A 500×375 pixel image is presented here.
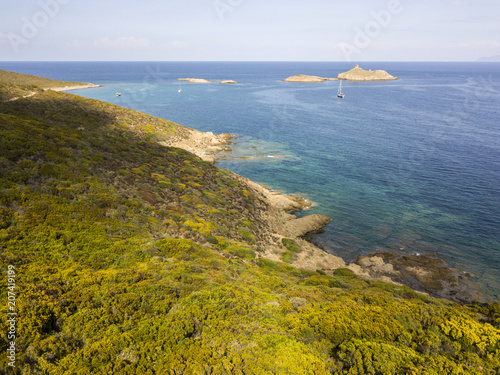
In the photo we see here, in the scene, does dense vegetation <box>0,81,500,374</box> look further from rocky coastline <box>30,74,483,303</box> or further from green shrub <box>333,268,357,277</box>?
rocky coastline <box>30,74,483,303</box>

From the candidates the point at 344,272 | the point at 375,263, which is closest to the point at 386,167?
the point at 375,263

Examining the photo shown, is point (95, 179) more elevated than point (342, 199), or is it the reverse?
point (95, 179)

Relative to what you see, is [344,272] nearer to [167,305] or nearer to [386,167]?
[167,305]

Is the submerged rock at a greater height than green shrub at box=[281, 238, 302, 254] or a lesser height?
lesser

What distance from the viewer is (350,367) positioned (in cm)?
1280

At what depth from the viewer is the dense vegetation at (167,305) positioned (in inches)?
481

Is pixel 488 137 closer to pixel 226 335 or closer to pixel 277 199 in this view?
pixel 277 199

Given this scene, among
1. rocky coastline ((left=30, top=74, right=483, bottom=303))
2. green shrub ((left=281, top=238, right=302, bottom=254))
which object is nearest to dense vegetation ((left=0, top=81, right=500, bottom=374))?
rocky coastline ((left=30, top=74, right=483, bottom=303))

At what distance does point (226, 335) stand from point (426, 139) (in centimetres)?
8691

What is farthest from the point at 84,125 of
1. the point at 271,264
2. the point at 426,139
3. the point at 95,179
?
the point at 426,139

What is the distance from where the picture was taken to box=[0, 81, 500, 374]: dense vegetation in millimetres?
12219

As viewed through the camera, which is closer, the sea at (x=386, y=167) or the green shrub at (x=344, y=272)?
the green shrub at (x=344, y=272)

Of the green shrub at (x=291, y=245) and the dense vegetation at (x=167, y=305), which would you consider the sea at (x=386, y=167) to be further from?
the dense vegetation at (x=167, y=305)

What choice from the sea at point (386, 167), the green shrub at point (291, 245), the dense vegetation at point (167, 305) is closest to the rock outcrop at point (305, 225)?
the sea at point (386, 167)
